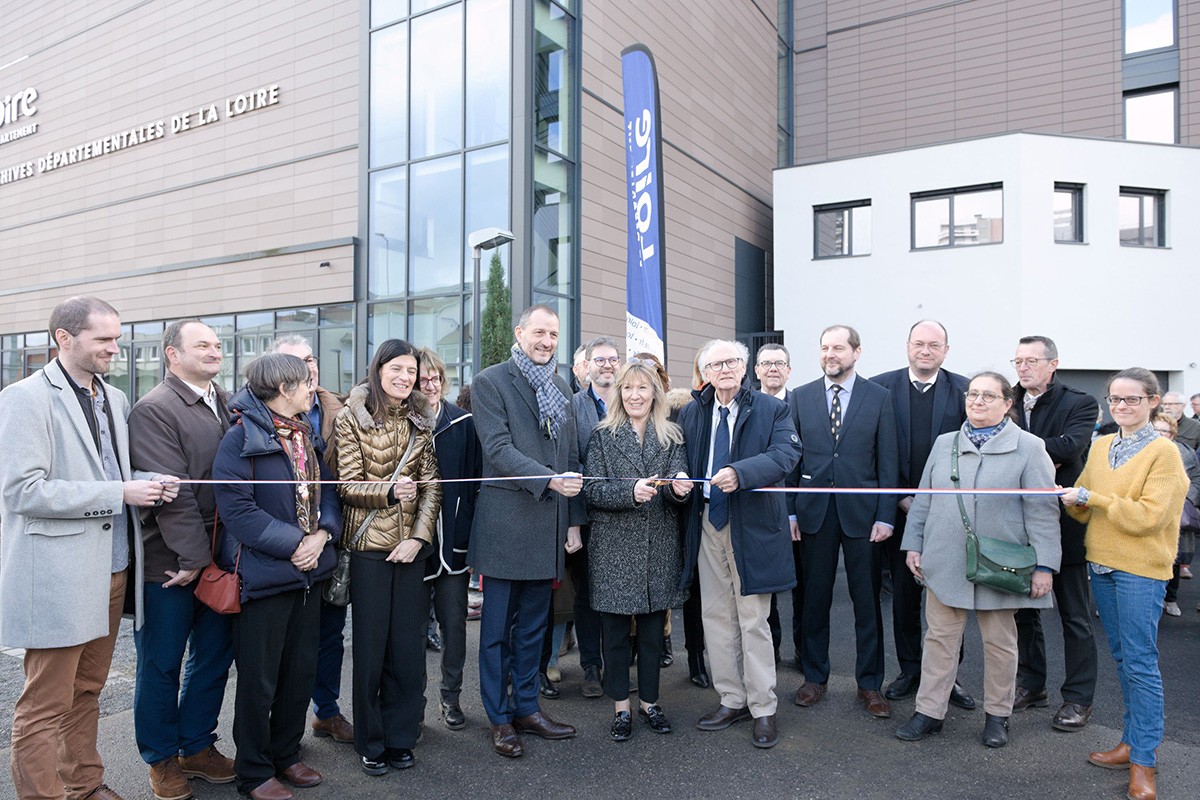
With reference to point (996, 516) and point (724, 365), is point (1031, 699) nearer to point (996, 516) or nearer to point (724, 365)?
point (996, 516)

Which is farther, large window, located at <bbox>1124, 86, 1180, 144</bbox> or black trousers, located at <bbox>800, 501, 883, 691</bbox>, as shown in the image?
large window, located at <bbox>1124, 86, 1180, 144</bbox>

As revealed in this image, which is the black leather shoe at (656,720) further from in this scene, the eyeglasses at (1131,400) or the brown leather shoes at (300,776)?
the eyeglasses at (1131,400)

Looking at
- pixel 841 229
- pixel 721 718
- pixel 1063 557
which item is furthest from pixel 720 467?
pixel 841 229

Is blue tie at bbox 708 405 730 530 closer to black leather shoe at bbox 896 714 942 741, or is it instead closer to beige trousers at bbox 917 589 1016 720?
beige trousers at bbox 917 589 1016 720

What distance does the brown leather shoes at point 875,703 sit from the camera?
13.5ft

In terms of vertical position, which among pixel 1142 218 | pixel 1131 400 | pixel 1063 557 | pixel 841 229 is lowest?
pixel 1063 557

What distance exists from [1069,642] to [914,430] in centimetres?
136

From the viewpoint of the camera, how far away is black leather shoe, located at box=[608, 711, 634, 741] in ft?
12.5

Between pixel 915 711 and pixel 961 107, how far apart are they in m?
18.6

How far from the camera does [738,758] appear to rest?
3.61 m

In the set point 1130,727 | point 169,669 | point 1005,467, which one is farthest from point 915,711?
point 169,669

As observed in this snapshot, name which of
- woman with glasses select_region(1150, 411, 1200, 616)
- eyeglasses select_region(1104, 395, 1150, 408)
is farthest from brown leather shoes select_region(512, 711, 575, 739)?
woman with glasses select_region(1150, 411, 1200, 616)

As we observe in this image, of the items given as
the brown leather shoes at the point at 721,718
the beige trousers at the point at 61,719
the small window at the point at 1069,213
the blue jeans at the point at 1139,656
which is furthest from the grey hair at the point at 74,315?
the small window at the point at 1069,213

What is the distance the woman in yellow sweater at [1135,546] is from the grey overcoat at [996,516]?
6.7 inches
